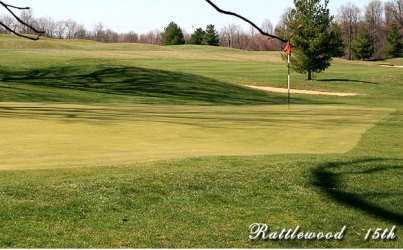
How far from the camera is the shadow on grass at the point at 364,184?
24.2ft

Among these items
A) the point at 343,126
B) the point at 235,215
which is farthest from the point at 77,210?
the point at 343,126

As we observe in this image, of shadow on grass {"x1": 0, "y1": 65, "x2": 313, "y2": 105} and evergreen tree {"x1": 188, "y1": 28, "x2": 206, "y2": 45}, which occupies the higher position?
evergreen tree {"x1": 188, "y1": 28, "x2": 206, "y2": 45}

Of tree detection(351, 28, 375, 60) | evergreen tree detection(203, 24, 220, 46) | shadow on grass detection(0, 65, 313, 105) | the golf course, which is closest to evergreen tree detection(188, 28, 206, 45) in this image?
evergreen tree detection(203, 24, 220, 46)

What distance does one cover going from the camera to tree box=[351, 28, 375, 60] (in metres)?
79.2

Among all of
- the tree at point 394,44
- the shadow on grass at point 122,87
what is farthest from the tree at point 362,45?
the shadow on grass at point 122,87

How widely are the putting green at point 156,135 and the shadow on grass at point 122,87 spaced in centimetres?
891

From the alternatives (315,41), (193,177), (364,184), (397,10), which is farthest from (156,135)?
(315,41)

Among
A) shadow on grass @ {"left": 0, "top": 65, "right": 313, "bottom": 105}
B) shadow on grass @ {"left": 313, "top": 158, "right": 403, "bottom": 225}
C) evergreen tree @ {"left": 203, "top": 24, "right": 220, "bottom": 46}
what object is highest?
evergreen tree @ {"left": 203, "top": 24, "right": 220, "bottom": 46}

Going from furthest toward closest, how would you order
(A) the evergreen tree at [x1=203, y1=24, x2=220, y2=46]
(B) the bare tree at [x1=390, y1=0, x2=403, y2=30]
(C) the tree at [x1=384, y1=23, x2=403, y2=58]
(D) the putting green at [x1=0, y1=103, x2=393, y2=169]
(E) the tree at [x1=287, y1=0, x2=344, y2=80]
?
(A) the evergreen tree at [x1=203, y1=24, x2=220, y2=46] < (C) the tree at [x1=384, y1=23, x2=403, y2=58] < (E) the tree at [x1=287, y1=0, x2=344, y2=80] < (D) the putting green at [x1=0, y1=103, x2=393, y2=169] < (B) the bare tree at [x1=390, y1=0, x2=403, y2=30]

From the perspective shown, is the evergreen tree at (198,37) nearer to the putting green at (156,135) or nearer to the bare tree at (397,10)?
the putting green at (156,135)

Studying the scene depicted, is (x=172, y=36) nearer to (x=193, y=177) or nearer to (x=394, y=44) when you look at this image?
(x=394, y=44)

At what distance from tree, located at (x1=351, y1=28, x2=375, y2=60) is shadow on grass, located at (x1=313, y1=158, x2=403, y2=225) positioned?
2813 inches

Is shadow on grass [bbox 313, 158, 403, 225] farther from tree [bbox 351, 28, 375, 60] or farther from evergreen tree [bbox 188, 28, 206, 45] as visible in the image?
evergreen tree [bbox 188, 28, 206, 45]

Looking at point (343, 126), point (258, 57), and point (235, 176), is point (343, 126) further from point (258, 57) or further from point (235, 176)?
point (258, 57)
